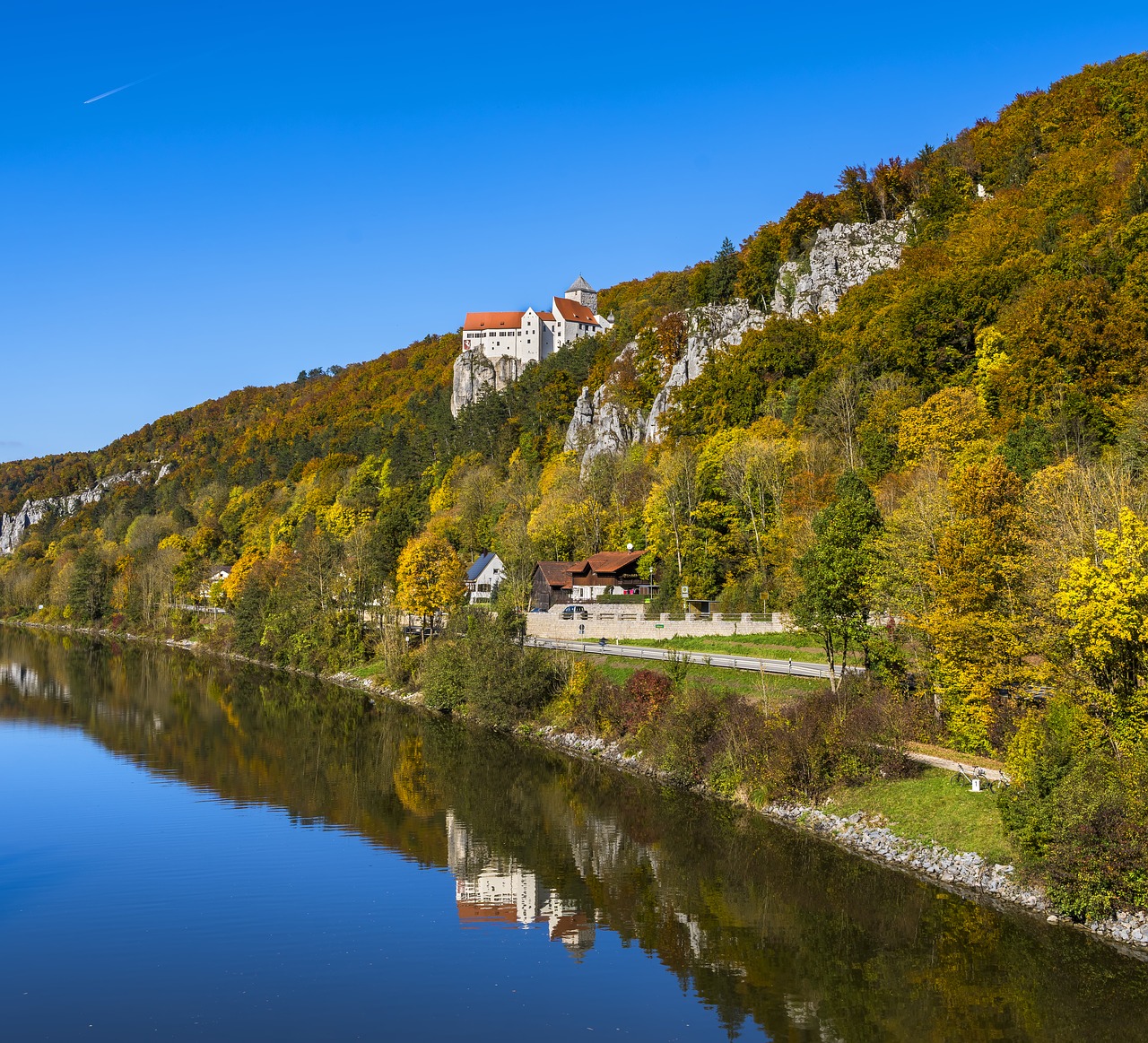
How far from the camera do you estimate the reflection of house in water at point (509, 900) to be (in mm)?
23453

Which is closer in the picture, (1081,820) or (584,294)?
(1081,820)

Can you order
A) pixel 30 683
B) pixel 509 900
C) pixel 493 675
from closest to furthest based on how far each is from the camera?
pixel 509 900, pixel 493 675, pixel 30 683

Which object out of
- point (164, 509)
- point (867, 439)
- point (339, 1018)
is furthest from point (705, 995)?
point (164, 509)

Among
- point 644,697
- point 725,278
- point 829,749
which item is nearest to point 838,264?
point 725,278

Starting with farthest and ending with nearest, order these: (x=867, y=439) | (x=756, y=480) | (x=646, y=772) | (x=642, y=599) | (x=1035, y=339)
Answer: (x=642, y=599) < (x=756, y=480) < (x=867, y=439) < (x=1035, y=339) < (x=646, y=772)

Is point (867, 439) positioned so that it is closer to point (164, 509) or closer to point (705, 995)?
point (705, 995)

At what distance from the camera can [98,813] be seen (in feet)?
110

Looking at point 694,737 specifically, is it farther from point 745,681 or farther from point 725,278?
point 725,278

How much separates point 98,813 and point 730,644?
28.4 m

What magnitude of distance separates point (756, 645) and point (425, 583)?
943 inches

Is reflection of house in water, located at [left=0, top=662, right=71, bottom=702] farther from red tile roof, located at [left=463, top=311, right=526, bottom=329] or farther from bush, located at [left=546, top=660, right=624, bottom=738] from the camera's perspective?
red tile roof, located at [left=463, top=311, right=526, bottom=329]

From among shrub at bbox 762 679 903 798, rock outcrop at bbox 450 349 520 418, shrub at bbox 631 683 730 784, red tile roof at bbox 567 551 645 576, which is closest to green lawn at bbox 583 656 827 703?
shrub at bbox 631 683 730 784

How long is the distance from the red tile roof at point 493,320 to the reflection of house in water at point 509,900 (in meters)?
120

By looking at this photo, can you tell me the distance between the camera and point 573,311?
14738 cm
